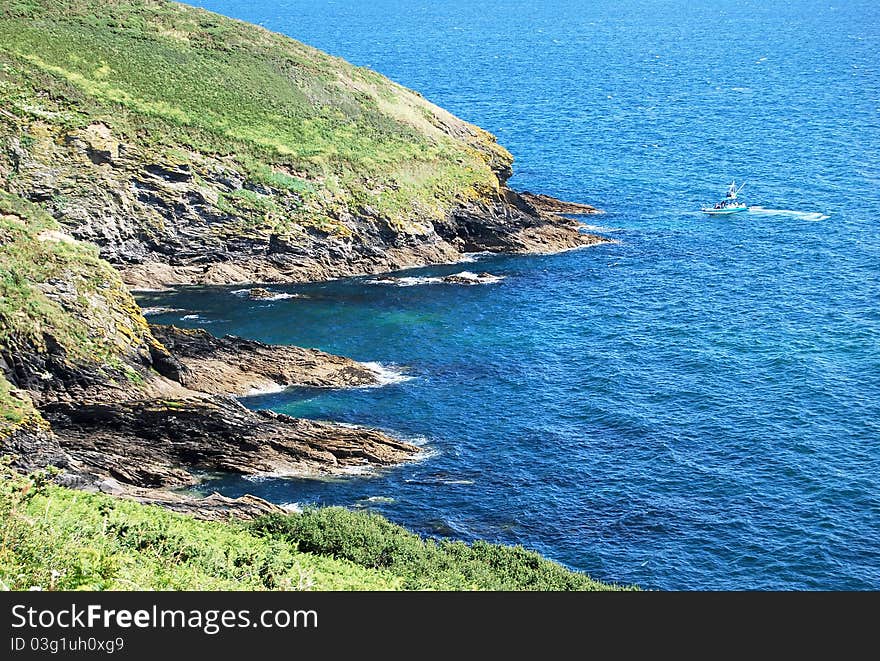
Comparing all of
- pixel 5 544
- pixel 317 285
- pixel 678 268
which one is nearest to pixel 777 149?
pixel 678 268

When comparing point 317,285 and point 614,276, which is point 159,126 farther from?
point 614,276

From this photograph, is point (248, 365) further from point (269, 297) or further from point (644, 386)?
point (644, 386)

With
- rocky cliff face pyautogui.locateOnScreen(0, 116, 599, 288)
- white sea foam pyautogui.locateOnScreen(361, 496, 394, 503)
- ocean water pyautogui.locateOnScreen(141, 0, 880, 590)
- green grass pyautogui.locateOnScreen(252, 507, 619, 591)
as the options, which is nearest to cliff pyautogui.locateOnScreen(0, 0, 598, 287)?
rocky cliff face pyautogui.locateOnScreen(0, 116, 599, 288)

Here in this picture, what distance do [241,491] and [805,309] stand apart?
55.0 metres

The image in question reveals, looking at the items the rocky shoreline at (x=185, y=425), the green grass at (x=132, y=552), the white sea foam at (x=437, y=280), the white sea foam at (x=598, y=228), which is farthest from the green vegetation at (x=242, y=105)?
the green grass at (x=132, y=552)

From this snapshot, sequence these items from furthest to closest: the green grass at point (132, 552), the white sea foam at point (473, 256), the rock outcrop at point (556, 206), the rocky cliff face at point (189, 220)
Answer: the rock outcrop at point (556, 206)
the white sea foam at point (473, 256)
the rocky cliff face at point (189, 220)
the green grass at point (132, 552)

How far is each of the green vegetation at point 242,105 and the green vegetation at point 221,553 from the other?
196 feet

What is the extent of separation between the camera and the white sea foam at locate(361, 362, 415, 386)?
79.9 metres

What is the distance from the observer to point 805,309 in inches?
3730

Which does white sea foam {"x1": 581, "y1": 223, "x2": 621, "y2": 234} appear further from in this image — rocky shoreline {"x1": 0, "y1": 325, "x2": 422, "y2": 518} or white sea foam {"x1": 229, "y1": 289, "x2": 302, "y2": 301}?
rocky shoreline {"x1": 0, "y1": 325, "x2": 422, "y2": 518}

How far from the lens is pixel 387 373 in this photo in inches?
3206

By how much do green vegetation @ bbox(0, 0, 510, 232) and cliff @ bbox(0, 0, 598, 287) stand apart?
223 millimetres

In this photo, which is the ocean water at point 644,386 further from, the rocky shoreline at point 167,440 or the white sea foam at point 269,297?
the rocky shoreline at point 167,440

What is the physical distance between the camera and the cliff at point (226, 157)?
98.4 meters
